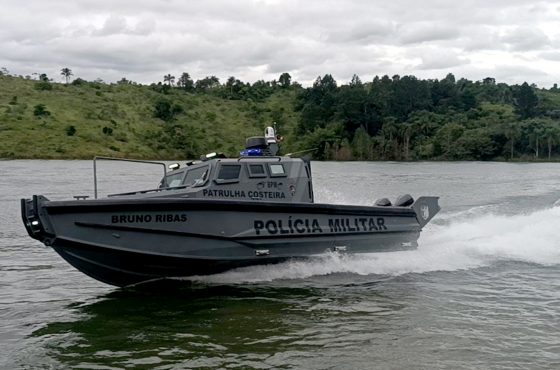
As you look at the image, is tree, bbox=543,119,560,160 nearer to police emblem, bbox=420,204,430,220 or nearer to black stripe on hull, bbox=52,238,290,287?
police emblem, bbox=420,204,430,220

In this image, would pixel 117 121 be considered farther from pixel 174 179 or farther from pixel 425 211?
pixel 174 179

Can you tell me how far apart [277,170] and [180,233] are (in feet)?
8.52

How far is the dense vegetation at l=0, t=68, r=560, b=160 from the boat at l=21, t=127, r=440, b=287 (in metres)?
60.5

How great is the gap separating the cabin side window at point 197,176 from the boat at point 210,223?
0.03 meters

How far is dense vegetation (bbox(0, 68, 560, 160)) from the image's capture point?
75.9 m

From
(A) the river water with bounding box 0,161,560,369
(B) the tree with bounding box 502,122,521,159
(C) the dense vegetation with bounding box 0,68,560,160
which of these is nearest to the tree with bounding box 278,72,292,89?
(C) the dense vegetation with bounding box 0,68,560,160

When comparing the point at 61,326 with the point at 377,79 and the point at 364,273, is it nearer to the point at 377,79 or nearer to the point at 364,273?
the point at 364,273

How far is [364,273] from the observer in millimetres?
13703

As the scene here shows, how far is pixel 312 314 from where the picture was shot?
10.5 m

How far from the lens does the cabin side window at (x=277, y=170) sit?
12758 millimetres

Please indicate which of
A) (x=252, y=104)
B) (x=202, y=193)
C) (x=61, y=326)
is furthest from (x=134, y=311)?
(x=252, y=104)

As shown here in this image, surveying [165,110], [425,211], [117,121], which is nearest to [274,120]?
[165,110]

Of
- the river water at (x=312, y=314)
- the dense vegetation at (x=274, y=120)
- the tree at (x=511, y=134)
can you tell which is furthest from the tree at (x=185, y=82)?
the river water at (x=312, y=314)

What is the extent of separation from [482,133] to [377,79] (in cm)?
3441
